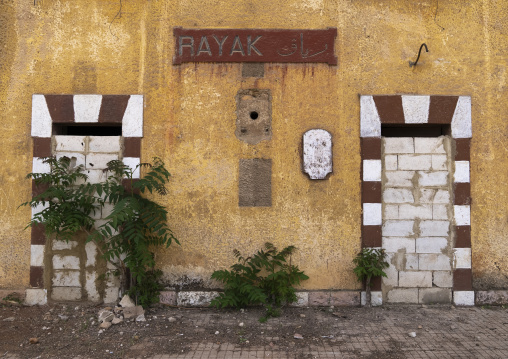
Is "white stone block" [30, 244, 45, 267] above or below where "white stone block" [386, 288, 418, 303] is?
above

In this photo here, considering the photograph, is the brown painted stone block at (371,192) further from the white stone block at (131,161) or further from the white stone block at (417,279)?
the white stone block at (131,161)

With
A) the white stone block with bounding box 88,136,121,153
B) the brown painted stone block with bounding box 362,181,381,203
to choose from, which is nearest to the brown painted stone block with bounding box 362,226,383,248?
the brown painted stone block with bounding box 362,181,381,203

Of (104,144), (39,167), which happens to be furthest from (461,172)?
(39,167)

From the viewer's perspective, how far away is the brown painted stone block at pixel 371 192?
431cm

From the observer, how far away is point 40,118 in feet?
14.1

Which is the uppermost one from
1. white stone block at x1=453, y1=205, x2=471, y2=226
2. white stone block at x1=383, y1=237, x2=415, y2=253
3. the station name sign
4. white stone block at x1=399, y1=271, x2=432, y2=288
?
the station name sign

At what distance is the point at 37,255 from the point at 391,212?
422 cm

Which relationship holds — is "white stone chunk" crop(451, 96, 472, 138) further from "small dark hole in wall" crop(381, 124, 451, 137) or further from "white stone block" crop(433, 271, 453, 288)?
"white stone block" crop(433, 271, 453, 288)

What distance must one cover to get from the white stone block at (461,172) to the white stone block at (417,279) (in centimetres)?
117

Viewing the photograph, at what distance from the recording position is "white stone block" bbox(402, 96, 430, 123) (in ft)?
14.3

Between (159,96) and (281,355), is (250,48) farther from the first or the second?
(281,355)

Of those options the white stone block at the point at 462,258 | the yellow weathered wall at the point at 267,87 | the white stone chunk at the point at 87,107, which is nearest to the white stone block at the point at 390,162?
the yellow weathered wall at the point at 267,87

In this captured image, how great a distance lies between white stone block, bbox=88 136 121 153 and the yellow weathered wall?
371 mm

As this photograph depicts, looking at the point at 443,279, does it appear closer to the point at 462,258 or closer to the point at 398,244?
the point at 462,258
